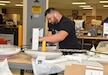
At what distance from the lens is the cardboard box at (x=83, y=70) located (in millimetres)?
1377

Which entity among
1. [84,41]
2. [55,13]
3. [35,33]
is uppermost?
[55,13]

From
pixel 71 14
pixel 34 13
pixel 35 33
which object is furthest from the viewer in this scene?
pixel 71 14

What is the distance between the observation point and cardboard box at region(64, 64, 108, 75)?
1.38m

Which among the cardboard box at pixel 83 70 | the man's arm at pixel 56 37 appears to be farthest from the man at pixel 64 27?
the cardboard box at pixel 83 70

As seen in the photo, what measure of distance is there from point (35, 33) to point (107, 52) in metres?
0.74

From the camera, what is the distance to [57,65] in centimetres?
150

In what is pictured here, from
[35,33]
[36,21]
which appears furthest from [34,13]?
[35,33]

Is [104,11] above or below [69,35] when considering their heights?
above

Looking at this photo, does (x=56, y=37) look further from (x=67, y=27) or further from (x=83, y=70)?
(x=83, y=70)

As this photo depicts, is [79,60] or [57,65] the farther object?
[79,60]

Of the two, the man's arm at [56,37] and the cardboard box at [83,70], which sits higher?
the man's arm at [56,37]

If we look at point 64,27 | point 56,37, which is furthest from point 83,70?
point 64,27

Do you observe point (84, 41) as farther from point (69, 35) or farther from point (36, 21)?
point (69, 35)

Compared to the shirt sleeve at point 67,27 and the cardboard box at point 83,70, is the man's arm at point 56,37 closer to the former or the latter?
the shirt sleeve at point 67,27
